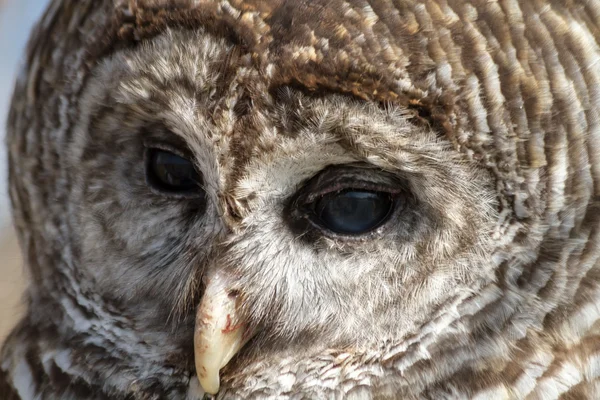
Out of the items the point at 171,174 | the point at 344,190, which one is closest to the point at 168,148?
the point at 171,174

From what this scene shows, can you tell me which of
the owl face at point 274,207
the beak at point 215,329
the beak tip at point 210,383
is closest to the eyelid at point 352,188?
the owl face at point 274,207

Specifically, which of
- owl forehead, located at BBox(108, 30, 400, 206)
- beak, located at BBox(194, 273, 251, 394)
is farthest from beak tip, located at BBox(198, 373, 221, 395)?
owl forehead, located at BBox(108, 30, 400, 206)

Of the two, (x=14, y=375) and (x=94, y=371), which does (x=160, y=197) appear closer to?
(x=94, y=371)

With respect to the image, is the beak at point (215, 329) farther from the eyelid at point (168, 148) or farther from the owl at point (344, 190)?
the eyelid at point (168, 148)

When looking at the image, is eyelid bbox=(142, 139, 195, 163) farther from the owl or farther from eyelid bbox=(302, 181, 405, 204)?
eyelid bbox=(302, 181, 405, 204)

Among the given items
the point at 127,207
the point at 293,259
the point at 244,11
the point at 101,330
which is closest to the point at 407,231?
the point at 293,259

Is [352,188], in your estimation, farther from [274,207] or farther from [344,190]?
[274,207]
